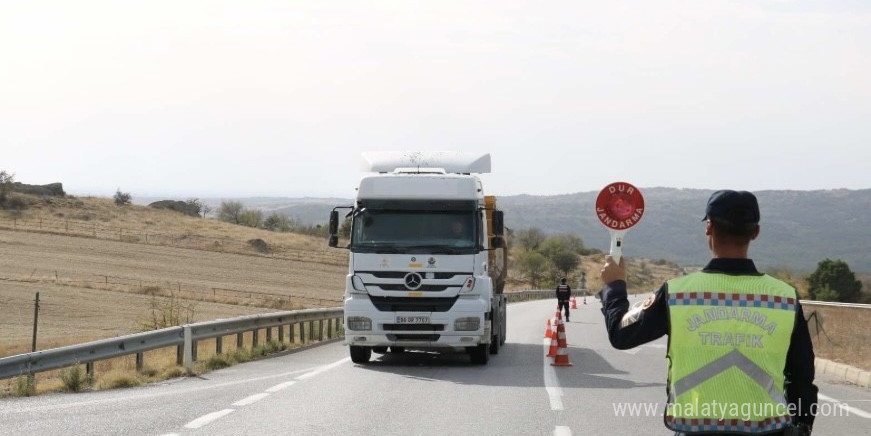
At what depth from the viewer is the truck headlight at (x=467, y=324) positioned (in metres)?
18.7

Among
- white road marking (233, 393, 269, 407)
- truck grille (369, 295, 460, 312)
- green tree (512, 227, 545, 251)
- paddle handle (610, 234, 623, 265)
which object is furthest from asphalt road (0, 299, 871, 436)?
green tree (512, 227, 545, 251)

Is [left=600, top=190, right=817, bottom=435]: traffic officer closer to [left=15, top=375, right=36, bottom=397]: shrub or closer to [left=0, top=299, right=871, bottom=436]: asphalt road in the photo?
[left=0, top=299, right=871, bottom=436]: asphalt road

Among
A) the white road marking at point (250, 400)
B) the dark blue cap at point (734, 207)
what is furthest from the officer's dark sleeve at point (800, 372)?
the white road marking at point (250, 400)

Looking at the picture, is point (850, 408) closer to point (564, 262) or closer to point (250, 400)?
point (250, 400)

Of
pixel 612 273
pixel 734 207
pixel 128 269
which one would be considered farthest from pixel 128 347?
pixel 128 269

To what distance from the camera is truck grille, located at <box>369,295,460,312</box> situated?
1883 cm

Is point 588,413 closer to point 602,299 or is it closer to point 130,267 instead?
point 602,299

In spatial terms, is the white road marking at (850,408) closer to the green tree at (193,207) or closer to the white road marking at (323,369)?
the white road marking at (323,369)

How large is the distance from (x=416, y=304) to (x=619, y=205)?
1171 cm

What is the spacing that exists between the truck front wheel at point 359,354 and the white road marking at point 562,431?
822cm

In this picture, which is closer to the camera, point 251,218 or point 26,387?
point 26,387

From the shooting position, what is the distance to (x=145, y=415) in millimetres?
12023

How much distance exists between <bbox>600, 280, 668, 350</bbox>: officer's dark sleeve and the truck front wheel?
1483 cm

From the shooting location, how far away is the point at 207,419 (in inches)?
461
